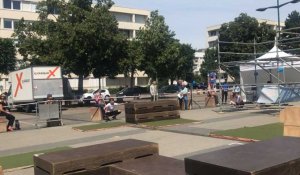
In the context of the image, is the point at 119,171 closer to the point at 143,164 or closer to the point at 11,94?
the point at 143,164

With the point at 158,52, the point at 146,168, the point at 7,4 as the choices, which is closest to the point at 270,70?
the point at 146,168

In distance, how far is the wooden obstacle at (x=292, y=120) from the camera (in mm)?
9016

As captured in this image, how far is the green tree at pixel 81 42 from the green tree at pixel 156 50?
29.2 feet

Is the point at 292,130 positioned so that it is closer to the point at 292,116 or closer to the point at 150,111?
the point at 292,116

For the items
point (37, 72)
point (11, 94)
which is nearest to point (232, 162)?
point (37, 72)

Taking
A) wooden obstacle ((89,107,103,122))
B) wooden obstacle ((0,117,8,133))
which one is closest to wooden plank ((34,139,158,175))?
wooden obstacle ((0,117,8,133))

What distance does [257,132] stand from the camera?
42.1 ft

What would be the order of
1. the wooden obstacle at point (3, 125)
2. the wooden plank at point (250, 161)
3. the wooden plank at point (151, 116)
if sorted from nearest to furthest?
1. the wooden plank at point (250, 161)
2. the wooden plank at point (151, 116)
3. the wooden obstacle at point (3, 125)

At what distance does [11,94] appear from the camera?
33.7 metres

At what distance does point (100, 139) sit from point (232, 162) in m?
10.4

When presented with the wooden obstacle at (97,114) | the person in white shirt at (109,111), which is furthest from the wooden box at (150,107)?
the wooden obstacle at (97,114)

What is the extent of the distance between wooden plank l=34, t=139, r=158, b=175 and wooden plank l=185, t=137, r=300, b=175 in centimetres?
151

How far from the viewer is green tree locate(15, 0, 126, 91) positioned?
115 feet

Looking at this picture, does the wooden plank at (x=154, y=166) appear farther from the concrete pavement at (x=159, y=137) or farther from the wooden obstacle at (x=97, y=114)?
the wooden obstacle at (x=97, y=114)
